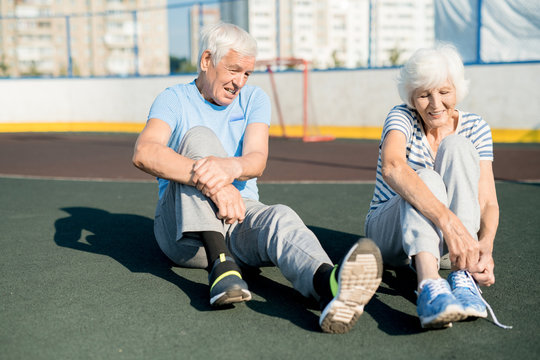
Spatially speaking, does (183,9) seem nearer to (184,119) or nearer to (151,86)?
(151,86)

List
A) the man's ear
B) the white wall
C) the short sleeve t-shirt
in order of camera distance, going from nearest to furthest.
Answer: the short sleeve t-shirt → the man's ear → the white wall

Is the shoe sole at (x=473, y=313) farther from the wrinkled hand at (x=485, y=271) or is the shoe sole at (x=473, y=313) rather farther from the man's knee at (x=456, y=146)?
the man's knee at (x=456, y=146)

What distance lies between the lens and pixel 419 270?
7.48ft

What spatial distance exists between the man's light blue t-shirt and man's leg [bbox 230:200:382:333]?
346 mm

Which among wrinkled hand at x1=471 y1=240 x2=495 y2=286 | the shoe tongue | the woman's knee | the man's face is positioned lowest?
wrinkled hand at x1=471 y1=240 x2=495 y2=286

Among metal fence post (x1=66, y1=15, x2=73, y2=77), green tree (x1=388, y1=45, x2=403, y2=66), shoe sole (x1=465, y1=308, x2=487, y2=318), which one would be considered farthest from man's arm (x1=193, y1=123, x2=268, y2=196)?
green tree (x1=388, y1=45, x2=403, y2=66)

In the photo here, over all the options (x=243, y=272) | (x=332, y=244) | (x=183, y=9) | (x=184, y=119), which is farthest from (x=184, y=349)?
(x=183, y=9)

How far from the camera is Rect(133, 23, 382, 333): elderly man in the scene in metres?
2.17

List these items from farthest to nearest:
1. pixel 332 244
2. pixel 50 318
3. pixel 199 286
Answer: pixel 332 244 < pixel 199 286 < pixel 50 318

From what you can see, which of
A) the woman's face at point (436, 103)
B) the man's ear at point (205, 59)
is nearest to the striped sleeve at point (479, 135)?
the woman's face at point (436, 103)

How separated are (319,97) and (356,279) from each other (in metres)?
11.6

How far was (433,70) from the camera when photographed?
8.48ft

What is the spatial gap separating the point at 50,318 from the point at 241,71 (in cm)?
142

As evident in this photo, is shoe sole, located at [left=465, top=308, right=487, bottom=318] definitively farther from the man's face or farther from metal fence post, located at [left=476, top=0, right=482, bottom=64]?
metal fence post, located at [left=476, top=0, right=482, bottom=64]
